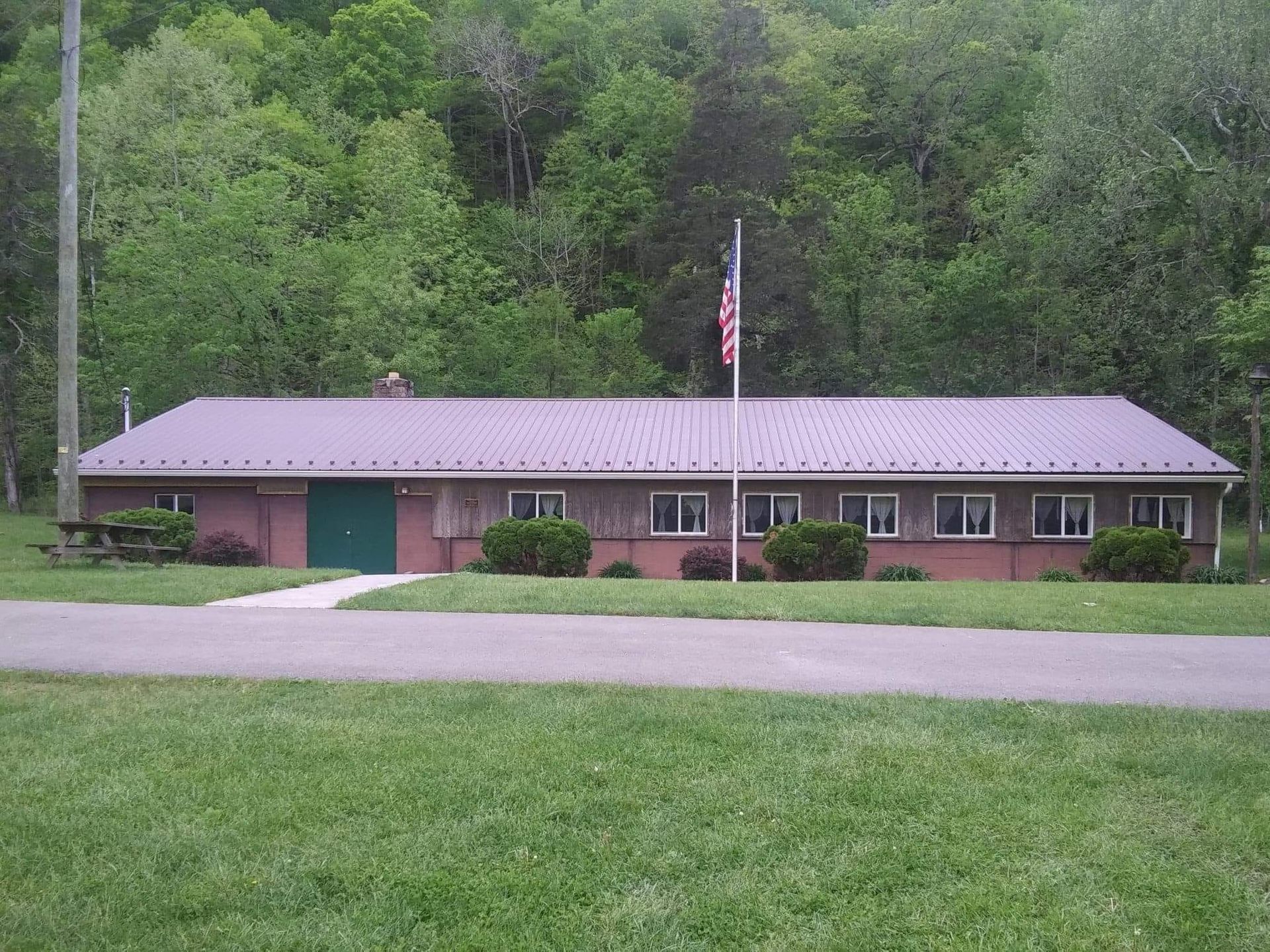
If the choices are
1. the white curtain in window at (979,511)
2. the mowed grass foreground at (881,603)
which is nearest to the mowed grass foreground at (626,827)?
the mowed grass foreground at (881,603)

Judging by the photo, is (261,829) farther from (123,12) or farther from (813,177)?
(123,12)

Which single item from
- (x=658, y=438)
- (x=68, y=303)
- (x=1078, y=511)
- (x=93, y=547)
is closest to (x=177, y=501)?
(x=93, y=547)

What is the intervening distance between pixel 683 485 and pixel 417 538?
634 centimetres

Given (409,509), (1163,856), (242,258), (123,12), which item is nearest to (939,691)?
(1163,856)

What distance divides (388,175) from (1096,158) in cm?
2800

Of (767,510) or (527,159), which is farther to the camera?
(527,159)

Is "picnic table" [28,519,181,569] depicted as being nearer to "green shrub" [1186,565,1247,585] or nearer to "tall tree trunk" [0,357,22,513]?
"green shrub" [1186,565,1247,585]

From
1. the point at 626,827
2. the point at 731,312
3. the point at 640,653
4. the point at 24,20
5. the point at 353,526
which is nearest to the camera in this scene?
the point at 626,827

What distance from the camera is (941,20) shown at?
45500 mm

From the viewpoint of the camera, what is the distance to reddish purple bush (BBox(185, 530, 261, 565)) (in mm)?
21516

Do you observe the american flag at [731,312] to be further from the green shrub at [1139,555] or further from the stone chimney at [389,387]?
the stone chimney at [389,387]

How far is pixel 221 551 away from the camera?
70.9ft

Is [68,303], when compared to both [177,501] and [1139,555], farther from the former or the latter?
[1139,555]

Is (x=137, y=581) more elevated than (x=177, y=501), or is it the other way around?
(x=177, y=501)
